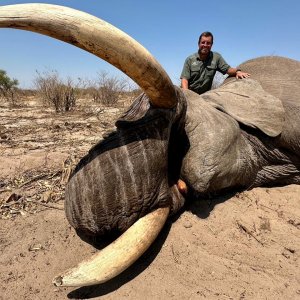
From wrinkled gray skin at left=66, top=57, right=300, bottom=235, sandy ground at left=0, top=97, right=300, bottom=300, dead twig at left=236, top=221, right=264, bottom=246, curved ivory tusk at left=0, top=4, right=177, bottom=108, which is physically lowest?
sandy ground at left=0, top=97, right=300, bottom=300

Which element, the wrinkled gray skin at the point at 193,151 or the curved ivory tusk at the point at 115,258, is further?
the wrinkled gray skin at the point at 193,151

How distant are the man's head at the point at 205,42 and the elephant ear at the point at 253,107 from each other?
1928mm

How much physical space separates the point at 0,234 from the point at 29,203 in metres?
0.55

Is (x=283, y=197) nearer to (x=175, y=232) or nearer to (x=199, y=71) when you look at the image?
(x=175, y=232)

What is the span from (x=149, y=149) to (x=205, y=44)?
10.9ft

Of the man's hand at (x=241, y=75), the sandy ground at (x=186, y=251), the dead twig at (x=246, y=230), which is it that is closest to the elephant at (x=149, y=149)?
the sandy ground at (x=186, y=251)

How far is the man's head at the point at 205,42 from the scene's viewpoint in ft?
18.0

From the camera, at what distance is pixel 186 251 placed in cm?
289

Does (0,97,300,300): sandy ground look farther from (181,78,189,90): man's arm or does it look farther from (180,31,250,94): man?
(180,31,250,94): man

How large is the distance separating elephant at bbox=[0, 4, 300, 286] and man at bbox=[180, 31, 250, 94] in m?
1.95

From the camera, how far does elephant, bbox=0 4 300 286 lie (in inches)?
84.7

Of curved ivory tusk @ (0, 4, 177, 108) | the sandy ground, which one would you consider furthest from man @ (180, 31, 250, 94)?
curved ivory tusk @ (0, 4, 177, 108)

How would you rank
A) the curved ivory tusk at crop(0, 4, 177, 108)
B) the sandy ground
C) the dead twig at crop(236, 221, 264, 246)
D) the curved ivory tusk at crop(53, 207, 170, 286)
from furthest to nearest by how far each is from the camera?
the dead twig at crop(236, 221, 264, 246) < the sandy ground < the curved ivory tusk at crop(53, 207, 170, 286) < the curved ivory tusk at crop(0, 4, 177, 108)

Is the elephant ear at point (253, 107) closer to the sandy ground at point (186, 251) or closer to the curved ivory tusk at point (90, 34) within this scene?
the sandy ground at point (186, 251)
